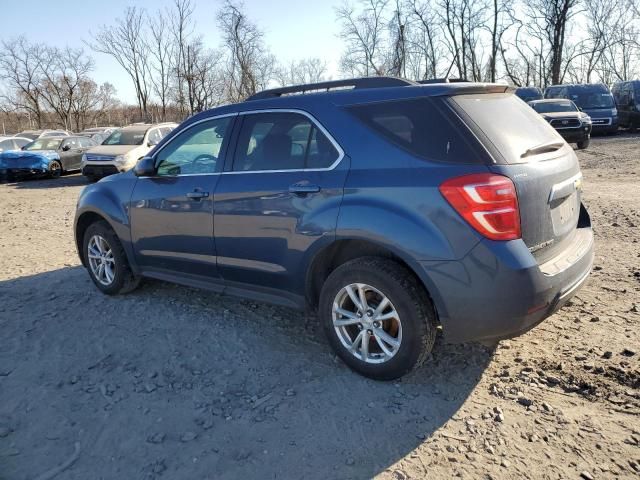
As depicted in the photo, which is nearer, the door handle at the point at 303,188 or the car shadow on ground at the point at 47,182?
the door handle at the point at 303,188

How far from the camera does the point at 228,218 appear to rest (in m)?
3.79

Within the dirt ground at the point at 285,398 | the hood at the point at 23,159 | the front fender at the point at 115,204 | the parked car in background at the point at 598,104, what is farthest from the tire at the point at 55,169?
the parked car in background at the point at 598,104

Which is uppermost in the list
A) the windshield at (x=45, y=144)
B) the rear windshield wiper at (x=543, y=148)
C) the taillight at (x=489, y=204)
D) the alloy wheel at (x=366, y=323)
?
the windshield at (x=45, y=144)

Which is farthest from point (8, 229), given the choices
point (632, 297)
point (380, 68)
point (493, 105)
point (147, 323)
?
point (380, 68)

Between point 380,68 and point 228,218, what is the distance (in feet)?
133

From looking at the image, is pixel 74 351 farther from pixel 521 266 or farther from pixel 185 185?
pixel 521 266

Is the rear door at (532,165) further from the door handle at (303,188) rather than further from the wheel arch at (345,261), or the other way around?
the door handle at (303,188)

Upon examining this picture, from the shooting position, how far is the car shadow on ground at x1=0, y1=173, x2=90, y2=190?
631 inches

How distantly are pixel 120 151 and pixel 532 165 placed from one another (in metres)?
14.1

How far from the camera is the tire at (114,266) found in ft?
15.7

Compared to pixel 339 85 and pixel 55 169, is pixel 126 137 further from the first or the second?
pixel 339 85

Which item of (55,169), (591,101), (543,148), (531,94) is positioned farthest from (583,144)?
(55,169)

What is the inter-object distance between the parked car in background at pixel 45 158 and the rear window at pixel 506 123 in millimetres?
17464

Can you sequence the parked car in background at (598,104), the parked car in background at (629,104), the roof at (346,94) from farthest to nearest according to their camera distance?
the parked car in background at (629,104) → the parked car in background at (598,104) → the roof at (346,94)
